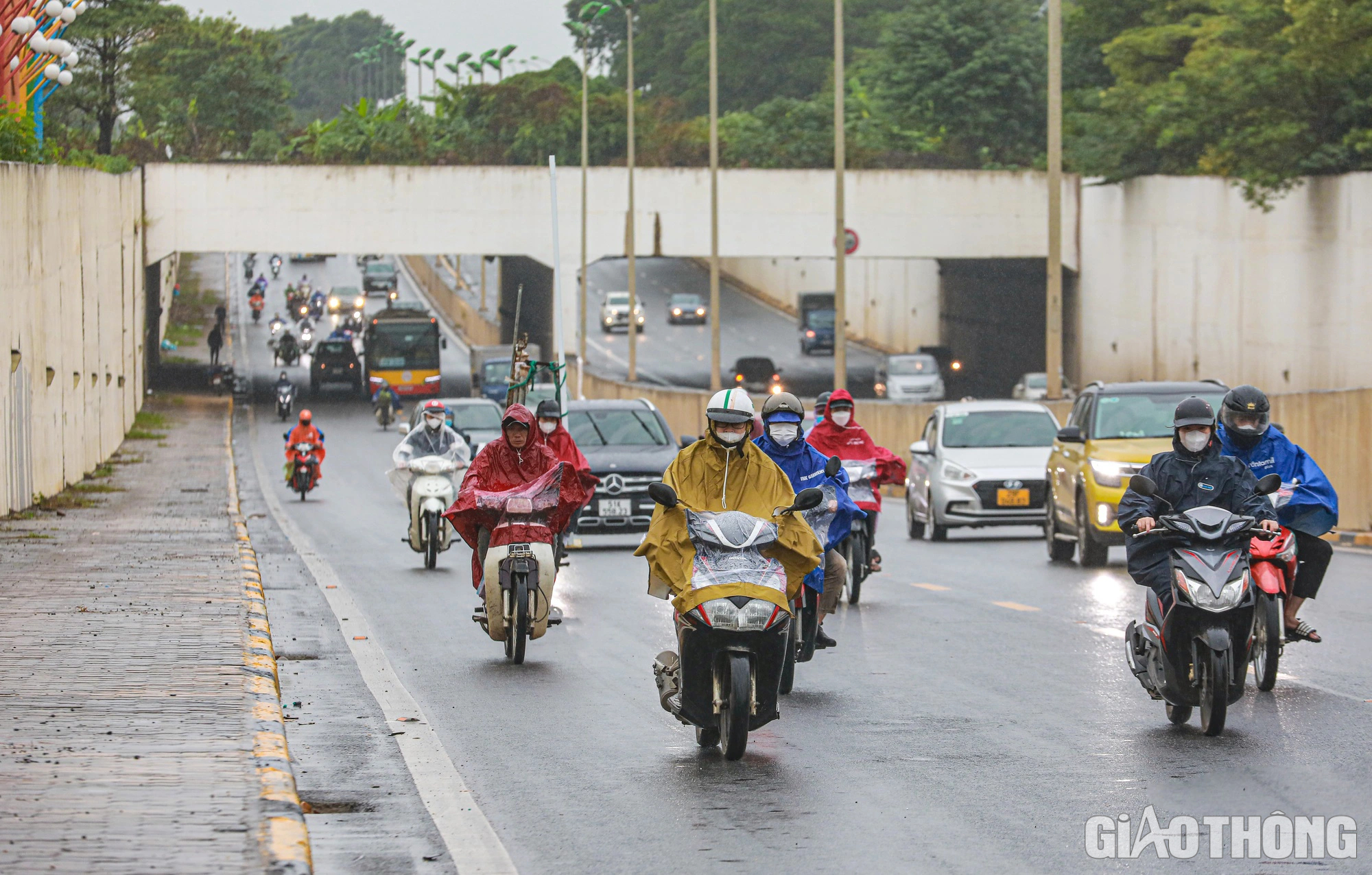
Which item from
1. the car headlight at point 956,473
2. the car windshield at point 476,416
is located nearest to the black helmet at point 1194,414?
the car headlight at point 956,473

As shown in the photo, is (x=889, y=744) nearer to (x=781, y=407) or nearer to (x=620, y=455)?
(x=781, y=407)

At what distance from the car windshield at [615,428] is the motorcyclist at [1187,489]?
1396 centimetres

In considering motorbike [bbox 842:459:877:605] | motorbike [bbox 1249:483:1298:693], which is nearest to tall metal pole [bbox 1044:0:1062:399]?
motorbike [bbox 842:459:877:605]

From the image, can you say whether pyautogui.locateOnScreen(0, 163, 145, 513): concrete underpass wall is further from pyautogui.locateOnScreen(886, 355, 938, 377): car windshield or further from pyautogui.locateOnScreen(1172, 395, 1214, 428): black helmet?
pyautogui.locateOnScreen(886, 355, 938, 377): car windshield

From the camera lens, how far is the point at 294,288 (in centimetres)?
11044

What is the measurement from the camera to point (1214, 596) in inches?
362

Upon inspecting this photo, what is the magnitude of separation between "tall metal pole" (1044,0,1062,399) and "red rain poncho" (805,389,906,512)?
16.1 m

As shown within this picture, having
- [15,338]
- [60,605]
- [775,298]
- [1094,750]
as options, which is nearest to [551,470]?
[60,605]

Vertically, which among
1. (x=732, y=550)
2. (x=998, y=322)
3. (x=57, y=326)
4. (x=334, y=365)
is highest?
(x=998, y=322)

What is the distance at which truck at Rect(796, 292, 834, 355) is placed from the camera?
86.1m

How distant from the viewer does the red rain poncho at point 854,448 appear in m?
16.8

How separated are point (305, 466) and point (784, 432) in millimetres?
23330

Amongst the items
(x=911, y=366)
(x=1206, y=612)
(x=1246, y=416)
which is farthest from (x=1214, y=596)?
(x=911, y=366)

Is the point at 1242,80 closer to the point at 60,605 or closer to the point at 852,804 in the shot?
the point at 60,605
